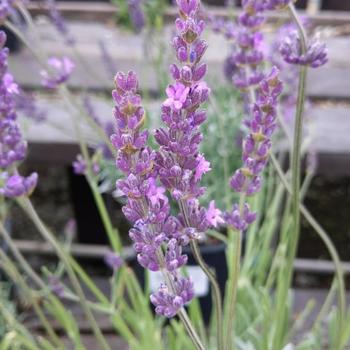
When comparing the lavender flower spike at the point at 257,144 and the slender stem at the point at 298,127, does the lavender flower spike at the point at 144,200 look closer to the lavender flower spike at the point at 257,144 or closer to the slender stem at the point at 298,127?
the lavender flower spike at the point at 257,144

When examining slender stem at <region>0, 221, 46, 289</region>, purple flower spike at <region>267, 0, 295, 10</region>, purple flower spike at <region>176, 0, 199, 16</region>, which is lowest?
slender stem at <region>0, 221, 46, 289</region>

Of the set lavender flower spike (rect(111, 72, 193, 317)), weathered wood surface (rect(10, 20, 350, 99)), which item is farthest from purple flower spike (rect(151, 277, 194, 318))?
weathered wood surface (rect(10, 20, 350, 99))

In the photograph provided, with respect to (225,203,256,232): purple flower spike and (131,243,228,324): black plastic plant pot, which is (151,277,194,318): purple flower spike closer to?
(225,203,256,232): purple flower spike

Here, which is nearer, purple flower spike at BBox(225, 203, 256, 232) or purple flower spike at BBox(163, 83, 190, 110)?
purple flower spike at BBox(163, 83, 190, 110)

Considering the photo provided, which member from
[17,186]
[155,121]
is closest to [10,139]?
[17,186]

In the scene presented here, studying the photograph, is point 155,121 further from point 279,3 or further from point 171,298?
point 171,298

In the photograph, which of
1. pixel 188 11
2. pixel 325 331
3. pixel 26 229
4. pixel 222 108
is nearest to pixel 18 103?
pixel 222 108

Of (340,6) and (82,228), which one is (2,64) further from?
(340,6)
